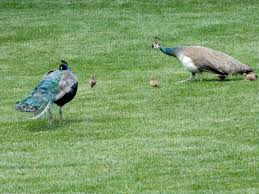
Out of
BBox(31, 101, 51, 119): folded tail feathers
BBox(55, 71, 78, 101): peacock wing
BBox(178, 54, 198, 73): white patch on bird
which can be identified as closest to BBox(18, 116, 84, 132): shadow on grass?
BBox(31, 101, 51, 119): folded tail feathers

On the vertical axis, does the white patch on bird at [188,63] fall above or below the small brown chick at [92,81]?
above

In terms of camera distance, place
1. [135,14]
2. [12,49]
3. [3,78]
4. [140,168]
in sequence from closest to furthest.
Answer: [140,168], [3,78], [12,49], [135,14]

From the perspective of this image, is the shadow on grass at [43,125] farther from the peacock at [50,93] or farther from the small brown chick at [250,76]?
the small brown chick at [250,76]

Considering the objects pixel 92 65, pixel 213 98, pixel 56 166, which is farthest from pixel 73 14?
pixel 56 166

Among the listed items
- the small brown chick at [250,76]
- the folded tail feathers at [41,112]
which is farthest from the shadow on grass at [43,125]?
the small brown chick at [250,76]

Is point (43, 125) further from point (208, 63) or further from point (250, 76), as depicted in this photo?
point (250, 76)

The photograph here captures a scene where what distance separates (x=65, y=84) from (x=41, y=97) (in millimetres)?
552

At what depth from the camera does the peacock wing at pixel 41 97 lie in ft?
42.3

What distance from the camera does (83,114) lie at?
14445mm

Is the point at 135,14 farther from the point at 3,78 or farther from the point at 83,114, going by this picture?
the point at 83,114

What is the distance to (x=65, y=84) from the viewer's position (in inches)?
536

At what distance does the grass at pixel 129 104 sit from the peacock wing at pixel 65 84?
48 cm

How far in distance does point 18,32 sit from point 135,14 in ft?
10.5

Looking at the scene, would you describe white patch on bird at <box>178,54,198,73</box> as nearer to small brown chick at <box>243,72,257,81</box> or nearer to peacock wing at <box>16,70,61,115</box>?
small brown chick at <box>243,72,257,81</box>
